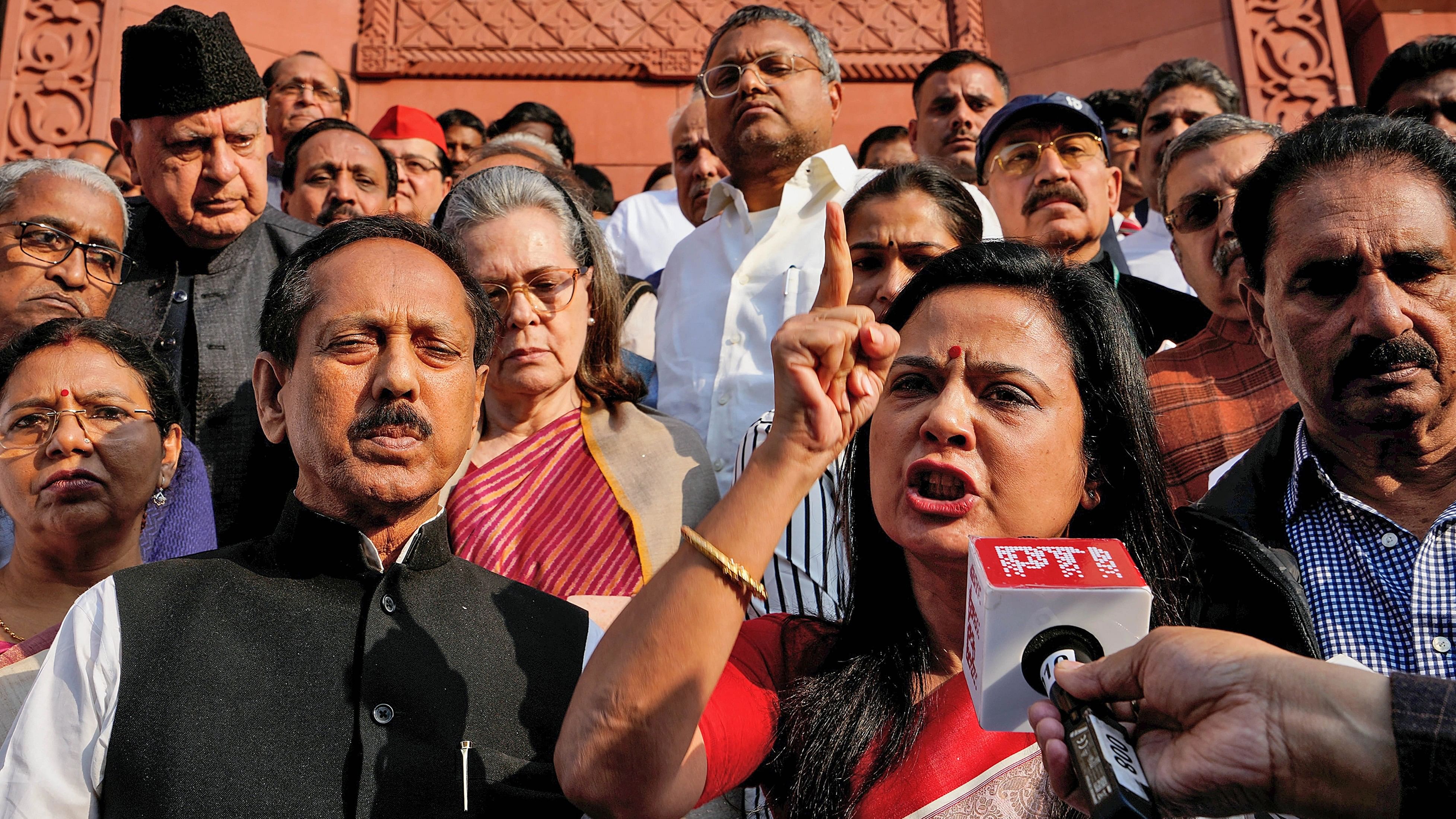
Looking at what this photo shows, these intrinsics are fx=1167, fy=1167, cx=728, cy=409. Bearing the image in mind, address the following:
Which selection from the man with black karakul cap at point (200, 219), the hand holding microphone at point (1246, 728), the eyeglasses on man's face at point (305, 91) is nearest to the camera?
the hand holding microphone at point (1246, 728)

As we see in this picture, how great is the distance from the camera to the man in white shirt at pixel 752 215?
3703 millimetres

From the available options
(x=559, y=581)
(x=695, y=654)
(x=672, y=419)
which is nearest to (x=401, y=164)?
(x=672, y=419)

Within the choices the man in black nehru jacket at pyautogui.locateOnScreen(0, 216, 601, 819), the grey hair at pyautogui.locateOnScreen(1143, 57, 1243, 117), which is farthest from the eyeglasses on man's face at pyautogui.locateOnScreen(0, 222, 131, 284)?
the grey hair at pyautogui.locateOnScreen(1143, 57, 1243, 117)

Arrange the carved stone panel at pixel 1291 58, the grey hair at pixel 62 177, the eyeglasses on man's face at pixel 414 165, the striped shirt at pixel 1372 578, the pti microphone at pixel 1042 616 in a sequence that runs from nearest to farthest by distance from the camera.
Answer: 1. the pti microphone at pixel 1042 616
2. the striped shirt at pixel 1372 578
3. the grey hair at pixel 62 177
4. the eyeglasses on man's face at pixel 414 165
5. the carved stone panel at pixel 1291 58

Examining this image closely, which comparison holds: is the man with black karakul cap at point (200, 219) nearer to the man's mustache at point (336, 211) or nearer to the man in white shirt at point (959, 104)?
the man's mustache at point (336, 211)

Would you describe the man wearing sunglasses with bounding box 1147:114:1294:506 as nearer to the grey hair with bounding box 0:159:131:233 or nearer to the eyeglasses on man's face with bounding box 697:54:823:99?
the eyeglasses on man's face with bounding box 697:54:823:99

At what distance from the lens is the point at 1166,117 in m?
4.90

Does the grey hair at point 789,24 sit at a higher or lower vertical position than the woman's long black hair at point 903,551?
higher

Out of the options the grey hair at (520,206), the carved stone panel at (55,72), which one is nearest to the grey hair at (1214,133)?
the grey hair at (520,206)

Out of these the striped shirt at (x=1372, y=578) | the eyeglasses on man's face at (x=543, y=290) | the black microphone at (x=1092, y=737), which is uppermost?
the eyeglasses on man's face at (x=543, y=290)

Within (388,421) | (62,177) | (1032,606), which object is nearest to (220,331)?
(62,177)

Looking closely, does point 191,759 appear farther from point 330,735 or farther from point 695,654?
point 695,654

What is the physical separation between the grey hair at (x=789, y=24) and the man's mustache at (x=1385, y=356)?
91.3 inches

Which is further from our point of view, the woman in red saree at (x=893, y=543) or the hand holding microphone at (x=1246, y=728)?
the woman in red saree at (x=893, y=543)
